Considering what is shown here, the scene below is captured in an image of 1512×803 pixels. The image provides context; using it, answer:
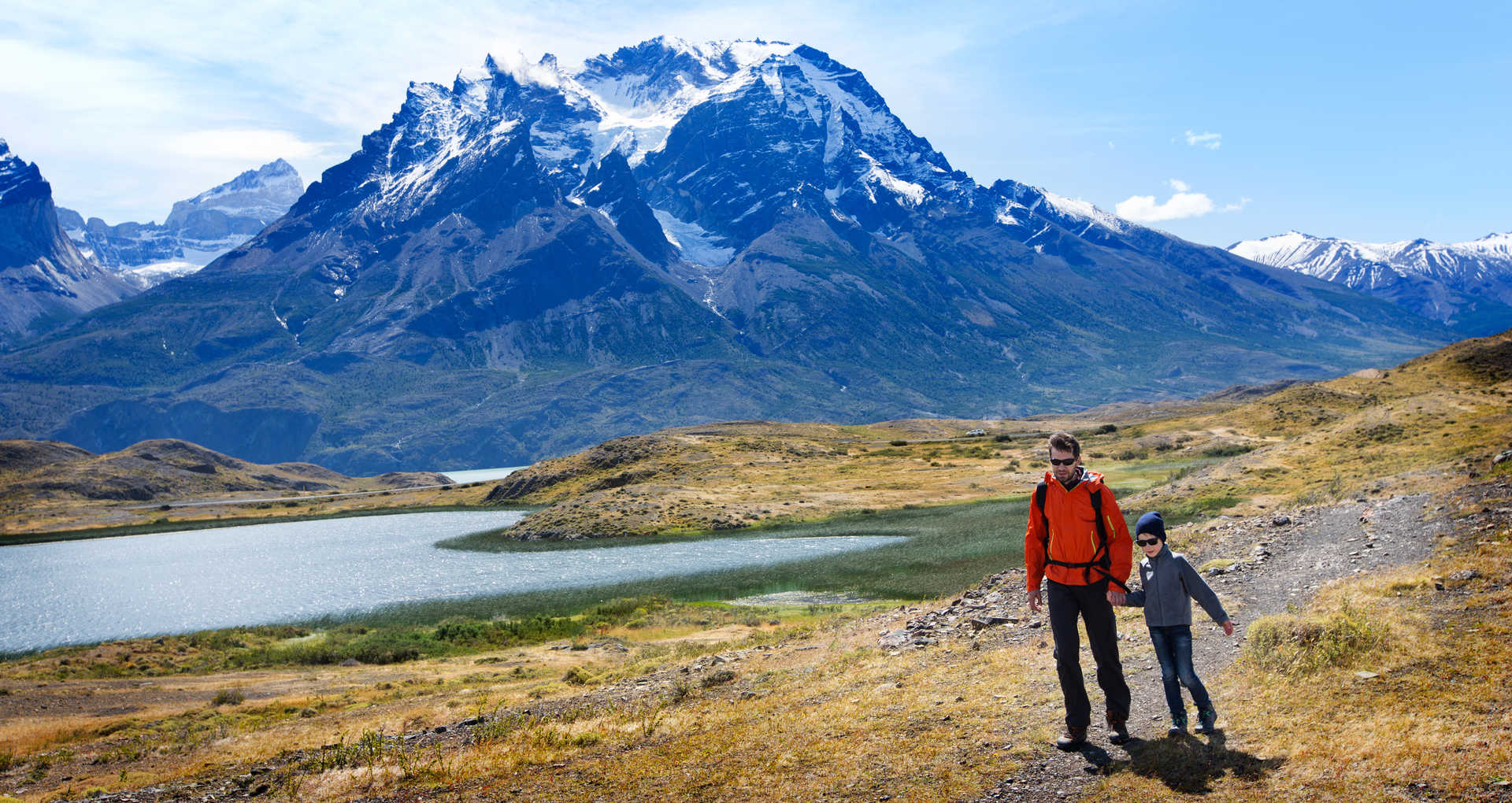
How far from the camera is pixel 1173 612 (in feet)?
42.1

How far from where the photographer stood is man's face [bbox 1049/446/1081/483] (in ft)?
42.2

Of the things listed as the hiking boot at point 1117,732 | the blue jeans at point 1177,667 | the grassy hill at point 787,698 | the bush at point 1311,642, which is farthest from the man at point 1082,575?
the bush at point 1311,642

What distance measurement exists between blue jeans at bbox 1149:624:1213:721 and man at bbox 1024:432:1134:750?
61 cm

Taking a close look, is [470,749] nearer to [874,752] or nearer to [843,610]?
[874,752]

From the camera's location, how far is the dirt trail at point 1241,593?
461 inches

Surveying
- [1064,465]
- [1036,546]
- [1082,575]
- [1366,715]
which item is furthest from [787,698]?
[1366,715]

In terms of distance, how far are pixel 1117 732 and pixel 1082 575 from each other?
92.5 inches

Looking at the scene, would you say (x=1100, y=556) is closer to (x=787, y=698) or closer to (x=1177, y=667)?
(x=1177, y=667)

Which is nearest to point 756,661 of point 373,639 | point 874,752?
point 874,752

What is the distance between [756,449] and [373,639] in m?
112

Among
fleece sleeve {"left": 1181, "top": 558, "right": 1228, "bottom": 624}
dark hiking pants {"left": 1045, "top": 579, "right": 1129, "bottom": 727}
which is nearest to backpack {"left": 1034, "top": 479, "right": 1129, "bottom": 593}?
dark hiking pants {"left": 1045, "top": 579, "right": 1129, "bottom": 727}

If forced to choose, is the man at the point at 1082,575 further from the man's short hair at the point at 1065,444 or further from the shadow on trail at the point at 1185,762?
the shadow on trail at the point at 1185,762

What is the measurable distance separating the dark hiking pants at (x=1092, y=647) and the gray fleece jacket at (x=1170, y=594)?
484 mm

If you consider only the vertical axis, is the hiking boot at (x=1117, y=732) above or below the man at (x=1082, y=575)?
below
